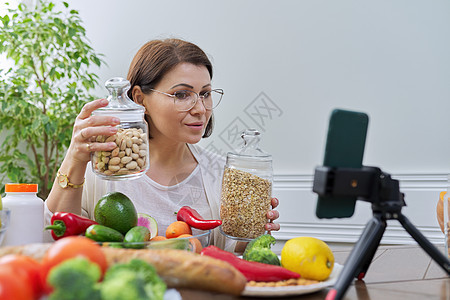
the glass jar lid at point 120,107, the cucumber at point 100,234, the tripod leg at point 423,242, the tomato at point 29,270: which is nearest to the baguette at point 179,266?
the tomato at point 29,270

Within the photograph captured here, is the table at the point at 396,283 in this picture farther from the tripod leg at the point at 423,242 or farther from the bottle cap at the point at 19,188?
the bottle cap at the point at 19,188

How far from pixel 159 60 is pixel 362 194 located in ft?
3.45

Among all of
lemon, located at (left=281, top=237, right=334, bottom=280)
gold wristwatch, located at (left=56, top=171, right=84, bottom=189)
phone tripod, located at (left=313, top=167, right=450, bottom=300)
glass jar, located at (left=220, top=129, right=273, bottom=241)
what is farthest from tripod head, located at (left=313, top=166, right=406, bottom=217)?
gold wristwatch, located at (left=56, top=171, right=84, bottom=189)

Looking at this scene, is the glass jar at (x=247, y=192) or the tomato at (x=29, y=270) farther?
the glass jar at (x=247, y=192)

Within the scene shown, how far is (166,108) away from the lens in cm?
151

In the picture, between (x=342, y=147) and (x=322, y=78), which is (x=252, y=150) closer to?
(x=342, y=147)

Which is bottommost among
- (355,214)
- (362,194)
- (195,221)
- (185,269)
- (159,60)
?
(355,214)

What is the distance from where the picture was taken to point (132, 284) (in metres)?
0.43

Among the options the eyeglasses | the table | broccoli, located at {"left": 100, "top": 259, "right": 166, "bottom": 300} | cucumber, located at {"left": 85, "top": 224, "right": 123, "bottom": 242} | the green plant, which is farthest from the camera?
the green plant

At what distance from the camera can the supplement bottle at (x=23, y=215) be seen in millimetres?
873

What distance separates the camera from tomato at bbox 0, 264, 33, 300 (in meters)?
0.43

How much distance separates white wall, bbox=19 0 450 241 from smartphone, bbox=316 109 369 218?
171 cm

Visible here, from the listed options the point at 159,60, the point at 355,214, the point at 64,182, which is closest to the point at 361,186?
the point at 64,182

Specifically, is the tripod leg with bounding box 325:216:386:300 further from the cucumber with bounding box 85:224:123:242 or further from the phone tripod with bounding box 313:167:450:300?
the cucumber with bounding box 85:224:123:242
